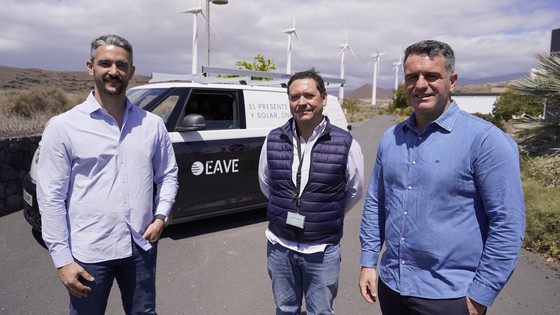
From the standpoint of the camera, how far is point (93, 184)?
1.96m

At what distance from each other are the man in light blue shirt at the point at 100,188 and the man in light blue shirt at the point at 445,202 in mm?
1348

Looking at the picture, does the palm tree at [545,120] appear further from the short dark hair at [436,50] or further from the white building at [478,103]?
the white building at [478,103]

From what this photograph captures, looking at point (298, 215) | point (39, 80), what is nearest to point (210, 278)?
point (298, 215)

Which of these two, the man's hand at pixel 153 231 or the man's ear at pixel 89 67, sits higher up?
the man's ear at pixel 89 67

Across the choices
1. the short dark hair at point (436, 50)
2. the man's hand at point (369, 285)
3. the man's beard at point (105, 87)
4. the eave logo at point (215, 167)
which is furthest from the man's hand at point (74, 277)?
the eave logo at point (215, 167)

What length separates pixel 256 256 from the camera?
4488 millimetres

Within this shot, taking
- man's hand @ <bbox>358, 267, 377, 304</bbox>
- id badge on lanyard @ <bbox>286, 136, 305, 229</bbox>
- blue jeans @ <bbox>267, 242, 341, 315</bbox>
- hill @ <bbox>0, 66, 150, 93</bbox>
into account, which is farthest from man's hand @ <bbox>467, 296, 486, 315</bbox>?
hill @ <bbox>0, 66, 150, 93</bbox>

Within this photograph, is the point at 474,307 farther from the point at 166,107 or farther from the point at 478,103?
the point at 478,103

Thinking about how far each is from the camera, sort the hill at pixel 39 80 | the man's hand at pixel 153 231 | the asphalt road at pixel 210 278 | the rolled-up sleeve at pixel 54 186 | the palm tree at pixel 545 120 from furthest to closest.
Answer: the hill at pixel 39 80, the palm tree at pixel 545 120, the asphalt road at pixel 210 278, the man's hand at pixel 153 231, the rolled-up sleeve at pixel 54 186

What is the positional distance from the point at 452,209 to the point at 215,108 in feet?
13.3

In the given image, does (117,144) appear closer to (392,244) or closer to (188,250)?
(392,244)

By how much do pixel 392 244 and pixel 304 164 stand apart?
28.7 inches

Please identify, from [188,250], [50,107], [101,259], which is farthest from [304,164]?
[50,107]

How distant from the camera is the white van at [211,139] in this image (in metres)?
4.57
